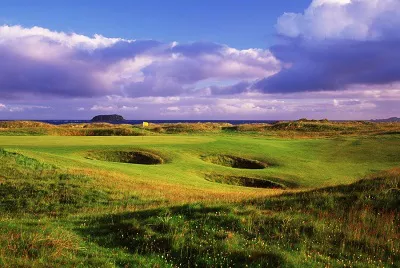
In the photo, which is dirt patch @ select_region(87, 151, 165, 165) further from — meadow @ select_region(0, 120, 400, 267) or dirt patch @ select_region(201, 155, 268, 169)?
meadow @ select_region(0, 120, 400, 267)

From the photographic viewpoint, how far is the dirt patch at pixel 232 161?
40.1 metres

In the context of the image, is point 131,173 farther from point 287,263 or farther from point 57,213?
point 287,263

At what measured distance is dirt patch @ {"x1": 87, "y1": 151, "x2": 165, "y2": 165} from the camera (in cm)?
3881

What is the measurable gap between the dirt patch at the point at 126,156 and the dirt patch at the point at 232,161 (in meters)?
5.59

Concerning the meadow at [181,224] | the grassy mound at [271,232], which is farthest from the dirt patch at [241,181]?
the grassy mound at [271,232]

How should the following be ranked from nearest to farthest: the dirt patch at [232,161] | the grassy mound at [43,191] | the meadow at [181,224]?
the meadow at [181,224]
the grassy mound at [43,191]
the dirt patch at [232,161]

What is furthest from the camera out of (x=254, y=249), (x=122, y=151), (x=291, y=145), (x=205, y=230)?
(x=291, y=145)

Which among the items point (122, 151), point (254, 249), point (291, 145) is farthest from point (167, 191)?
point (291, 145)

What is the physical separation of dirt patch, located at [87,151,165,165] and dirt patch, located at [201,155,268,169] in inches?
220

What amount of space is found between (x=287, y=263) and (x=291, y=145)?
44381 millimetres

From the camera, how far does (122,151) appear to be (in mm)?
39938

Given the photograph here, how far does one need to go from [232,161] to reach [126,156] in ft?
34.8

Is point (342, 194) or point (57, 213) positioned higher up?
point (342, 194)

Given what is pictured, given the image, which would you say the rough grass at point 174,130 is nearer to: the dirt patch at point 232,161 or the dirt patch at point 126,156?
the dirt patch at point 126,156
